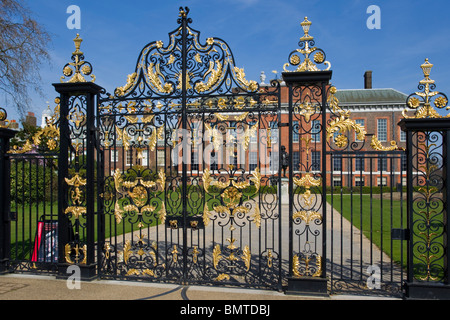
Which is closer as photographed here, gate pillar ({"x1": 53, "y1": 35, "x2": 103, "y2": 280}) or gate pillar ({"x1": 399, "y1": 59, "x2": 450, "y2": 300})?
gate pillar ({"x1": 399, "y1": 59, "x2": 450, "y2": 300})

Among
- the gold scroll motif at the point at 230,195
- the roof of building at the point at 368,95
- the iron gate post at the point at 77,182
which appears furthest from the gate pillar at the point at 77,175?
the roof of building at the point at 368,95

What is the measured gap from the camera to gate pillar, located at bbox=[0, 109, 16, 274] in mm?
6457

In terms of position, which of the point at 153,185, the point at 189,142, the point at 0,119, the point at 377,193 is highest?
the point at 0,119

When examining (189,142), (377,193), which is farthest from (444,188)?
(377,193)

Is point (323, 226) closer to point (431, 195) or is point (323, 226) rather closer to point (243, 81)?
point (431, 195)

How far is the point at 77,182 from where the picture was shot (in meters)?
6.07

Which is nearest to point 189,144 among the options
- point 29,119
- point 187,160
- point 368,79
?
point 187,160

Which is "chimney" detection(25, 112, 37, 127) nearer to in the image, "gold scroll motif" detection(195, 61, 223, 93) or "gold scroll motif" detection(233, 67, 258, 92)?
"gold scroll motif" detection(195, 61, 223, 93)

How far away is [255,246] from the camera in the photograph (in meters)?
9.11

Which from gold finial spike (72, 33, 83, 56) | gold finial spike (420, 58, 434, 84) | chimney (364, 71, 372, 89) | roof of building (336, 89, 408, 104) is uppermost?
chimney (364, 71, 372, 89)

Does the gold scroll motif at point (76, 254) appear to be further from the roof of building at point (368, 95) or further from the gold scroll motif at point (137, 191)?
the roof of building at point (368, 95)

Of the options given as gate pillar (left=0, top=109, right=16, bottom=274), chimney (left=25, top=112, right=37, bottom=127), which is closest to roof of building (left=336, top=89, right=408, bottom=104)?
chimney (left=25, top=112, right=37, bottom=127)

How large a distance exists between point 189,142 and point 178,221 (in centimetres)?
134
